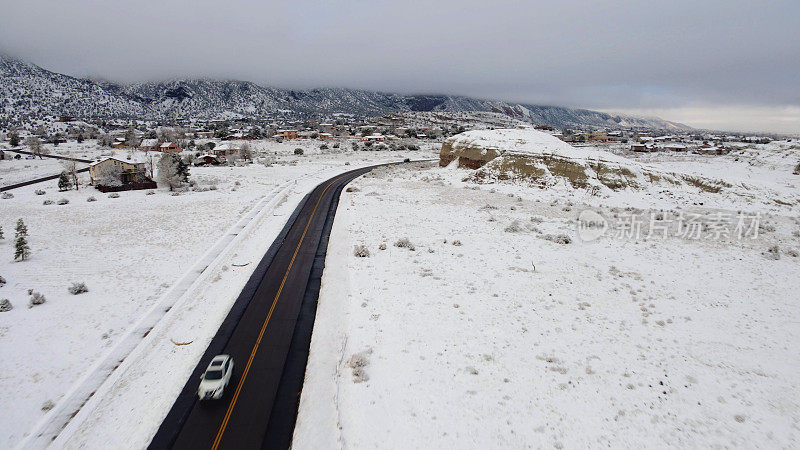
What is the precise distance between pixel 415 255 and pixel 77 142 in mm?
141210

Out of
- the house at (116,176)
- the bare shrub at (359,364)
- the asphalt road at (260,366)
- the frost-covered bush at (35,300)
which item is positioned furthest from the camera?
the house at (116,176)

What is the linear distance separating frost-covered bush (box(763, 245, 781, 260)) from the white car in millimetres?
39277

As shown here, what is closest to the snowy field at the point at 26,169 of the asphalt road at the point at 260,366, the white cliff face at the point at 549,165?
the asphalt road at the point at 260,366

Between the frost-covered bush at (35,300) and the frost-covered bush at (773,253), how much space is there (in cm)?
5116

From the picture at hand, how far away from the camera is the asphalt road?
12000 mm

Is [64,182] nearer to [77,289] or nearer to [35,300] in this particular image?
[77,289]

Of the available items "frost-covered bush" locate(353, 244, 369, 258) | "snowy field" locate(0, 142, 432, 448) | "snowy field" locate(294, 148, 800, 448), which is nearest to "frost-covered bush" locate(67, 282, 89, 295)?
"snowy field" locate(0, 142, 432, 448)

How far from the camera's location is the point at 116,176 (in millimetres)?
53312

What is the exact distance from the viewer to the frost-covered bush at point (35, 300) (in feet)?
64.7

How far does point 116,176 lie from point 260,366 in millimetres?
55409

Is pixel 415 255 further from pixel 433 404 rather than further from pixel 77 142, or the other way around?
pixel 77 142

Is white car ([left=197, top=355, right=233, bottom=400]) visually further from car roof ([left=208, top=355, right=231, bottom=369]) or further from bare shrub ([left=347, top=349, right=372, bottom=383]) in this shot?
bare shrub ([left=347, top=349, right=372, bottom=383])

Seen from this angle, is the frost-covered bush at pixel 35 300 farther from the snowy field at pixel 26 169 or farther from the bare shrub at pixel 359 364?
the snowy field at pixel 26 169

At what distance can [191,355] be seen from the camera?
16.1 meters
